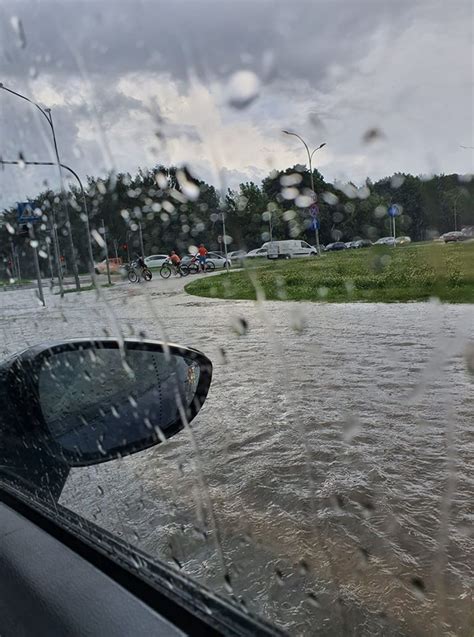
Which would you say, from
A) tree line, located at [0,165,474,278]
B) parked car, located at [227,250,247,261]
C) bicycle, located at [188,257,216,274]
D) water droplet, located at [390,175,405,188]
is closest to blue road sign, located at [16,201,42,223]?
tree line, located at [0,165,474,278]

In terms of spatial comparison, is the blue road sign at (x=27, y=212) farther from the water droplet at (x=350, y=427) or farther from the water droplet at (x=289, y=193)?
the water droplet at (x=350, y=427)

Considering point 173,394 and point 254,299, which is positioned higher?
point 254,299

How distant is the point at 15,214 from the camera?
1985 mm

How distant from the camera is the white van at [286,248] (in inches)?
39.3

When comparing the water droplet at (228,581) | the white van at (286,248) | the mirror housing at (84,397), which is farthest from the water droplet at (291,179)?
the water droplet at (228,581)

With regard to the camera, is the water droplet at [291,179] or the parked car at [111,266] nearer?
the water droplet at [291,179]

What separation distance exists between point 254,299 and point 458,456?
1269mm

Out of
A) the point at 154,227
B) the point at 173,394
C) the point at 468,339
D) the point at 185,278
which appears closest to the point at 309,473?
the point at 173,394

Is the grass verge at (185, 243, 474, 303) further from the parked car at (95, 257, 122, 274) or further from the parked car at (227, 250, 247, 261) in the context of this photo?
the parked car at (95, 257, 122, 274)

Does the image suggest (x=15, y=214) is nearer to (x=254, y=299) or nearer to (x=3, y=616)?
(x=254, y=299)

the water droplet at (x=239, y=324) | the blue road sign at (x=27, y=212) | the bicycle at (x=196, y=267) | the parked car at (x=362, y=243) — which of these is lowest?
the water droplet at (x=239, y=324)

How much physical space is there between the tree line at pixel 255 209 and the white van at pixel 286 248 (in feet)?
0.04

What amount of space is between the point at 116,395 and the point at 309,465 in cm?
95

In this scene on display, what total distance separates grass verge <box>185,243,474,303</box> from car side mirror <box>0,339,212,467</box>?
237 millimetres
